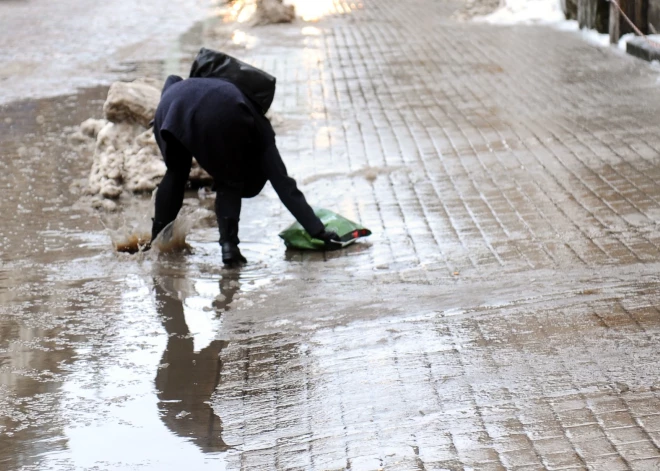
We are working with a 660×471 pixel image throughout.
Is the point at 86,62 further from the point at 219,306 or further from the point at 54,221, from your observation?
the point at 219,306

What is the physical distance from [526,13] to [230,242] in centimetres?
1093

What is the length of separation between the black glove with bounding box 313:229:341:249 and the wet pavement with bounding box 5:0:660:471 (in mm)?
83

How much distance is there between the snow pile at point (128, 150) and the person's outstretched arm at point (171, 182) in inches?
57.3

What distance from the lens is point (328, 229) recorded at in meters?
6.09

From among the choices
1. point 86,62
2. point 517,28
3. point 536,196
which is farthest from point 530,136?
point 86,62

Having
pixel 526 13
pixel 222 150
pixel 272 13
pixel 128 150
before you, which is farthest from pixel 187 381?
pixel 272 13

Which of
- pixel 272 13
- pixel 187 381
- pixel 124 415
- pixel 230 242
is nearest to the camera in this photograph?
pixel 124 415

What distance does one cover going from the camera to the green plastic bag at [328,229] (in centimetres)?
607

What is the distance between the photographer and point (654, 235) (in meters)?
5.77

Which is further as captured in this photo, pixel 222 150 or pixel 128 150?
pixel 128 150

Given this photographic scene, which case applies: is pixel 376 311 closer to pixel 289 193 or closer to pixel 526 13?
pixel 289 193

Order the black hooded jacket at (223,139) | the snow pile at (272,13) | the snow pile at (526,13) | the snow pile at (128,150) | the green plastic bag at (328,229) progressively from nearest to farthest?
the black hooded jacket at (223,139) < the green plastic bag at (328,229) < the snow pile at (128,150) < the snow pile at (526,13) < the snow pile at (272,13)

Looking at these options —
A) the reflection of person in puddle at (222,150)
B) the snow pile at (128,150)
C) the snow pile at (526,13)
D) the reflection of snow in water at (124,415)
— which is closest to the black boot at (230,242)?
the reflection of person in puddle at (222,150)

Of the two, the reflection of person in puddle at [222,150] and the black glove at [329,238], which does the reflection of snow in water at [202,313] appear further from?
the black glove at [329,238]
